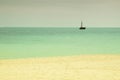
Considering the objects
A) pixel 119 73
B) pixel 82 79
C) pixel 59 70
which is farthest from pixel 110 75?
pixel 59 70

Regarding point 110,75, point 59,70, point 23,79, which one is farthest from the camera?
point 59,70

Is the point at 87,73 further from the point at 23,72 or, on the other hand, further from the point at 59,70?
the point at 23,72

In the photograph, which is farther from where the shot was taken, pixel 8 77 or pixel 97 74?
pixel 97 74

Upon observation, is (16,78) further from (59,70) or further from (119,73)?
(119,73)

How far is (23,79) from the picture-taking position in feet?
28.5

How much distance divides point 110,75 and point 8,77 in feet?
9.54

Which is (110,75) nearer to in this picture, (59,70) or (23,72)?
(59,70)

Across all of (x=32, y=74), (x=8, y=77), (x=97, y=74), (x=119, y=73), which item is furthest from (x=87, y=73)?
(x=8, y=77)

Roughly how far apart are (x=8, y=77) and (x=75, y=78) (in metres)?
1.86

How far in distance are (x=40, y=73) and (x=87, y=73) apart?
1.42 metres

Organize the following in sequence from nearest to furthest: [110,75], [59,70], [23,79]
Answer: [23,79] → [110,75] → [59,70]

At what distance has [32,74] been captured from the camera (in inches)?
375

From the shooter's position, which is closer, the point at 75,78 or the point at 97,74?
the point at 75,78

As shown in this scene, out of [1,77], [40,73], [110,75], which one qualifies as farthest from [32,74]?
[110,75]
